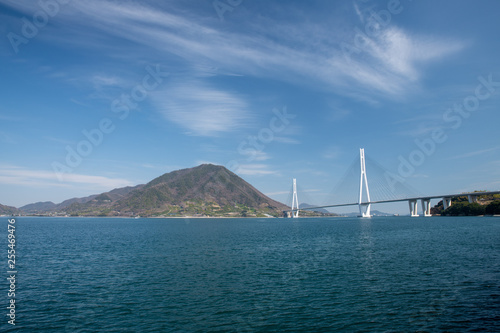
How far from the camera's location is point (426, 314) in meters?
21.0

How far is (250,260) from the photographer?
44.4 m

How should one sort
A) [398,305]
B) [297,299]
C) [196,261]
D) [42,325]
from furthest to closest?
[196,261], [297,299], [398,305], [42,325]

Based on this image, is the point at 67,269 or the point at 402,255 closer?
the point at 67,269

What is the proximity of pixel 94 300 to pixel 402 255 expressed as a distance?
4233cm

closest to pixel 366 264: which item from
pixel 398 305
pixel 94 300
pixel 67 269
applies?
pixel 398 305

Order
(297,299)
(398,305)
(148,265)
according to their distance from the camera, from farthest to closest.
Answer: (148,265) → (297,299) → (398,305)

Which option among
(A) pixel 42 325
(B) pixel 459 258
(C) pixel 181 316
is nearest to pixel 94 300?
(A) pixel 42 325

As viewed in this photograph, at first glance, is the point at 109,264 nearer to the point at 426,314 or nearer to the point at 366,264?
the point at 366,264

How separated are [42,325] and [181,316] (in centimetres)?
915

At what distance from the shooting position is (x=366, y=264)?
39.6 metres

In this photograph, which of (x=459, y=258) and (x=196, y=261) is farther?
(x=196, y=261)

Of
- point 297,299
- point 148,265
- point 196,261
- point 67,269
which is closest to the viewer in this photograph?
point 297,299

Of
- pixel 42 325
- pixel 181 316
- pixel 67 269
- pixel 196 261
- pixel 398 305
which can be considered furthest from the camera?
pixel 196 261

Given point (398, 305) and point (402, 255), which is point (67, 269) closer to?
point (398, 305)
